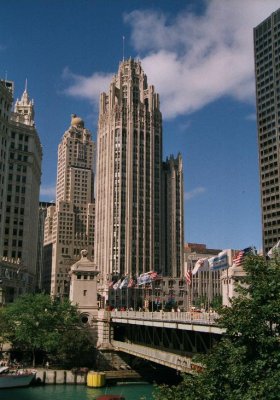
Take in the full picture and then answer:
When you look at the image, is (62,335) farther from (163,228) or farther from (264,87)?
(264,87)

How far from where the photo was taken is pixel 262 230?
180 metres

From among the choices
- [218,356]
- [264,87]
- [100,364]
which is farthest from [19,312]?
[264,87]

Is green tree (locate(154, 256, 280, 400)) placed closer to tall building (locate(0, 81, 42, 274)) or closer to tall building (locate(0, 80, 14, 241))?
tall building (locate(0, 80, 14, 241))

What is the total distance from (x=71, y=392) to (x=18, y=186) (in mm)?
90157

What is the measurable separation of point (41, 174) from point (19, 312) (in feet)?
331

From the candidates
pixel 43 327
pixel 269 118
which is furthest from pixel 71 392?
pixel 269 118

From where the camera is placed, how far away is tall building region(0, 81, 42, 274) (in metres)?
135

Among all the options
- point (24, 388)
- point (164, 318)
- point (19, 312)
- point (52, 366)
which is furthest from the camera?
point (19, 312)

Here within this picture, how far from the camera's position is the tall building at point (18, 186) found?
135375mm

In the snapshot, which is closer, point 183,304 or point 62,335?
point 62,335

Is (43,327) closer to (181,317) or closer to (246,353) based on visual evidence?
(181,317)

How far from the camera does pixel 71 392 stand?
7044cm

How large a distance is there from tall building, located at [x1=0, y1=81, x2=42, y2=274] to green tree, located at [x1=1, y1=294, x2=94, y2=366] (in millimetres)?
50597

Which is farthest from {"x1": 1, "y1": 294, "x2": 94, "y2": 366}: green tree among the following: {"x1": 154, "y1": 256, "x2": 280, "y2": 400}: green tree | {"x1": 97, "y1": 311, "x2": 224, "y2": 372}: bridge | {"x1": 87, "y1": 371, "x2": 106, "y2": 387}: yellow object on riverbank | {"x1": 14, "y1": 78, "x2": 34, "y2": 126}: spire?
{"x1": 14, "y1": 78, "x2": 34, "y2": 126}: spire
